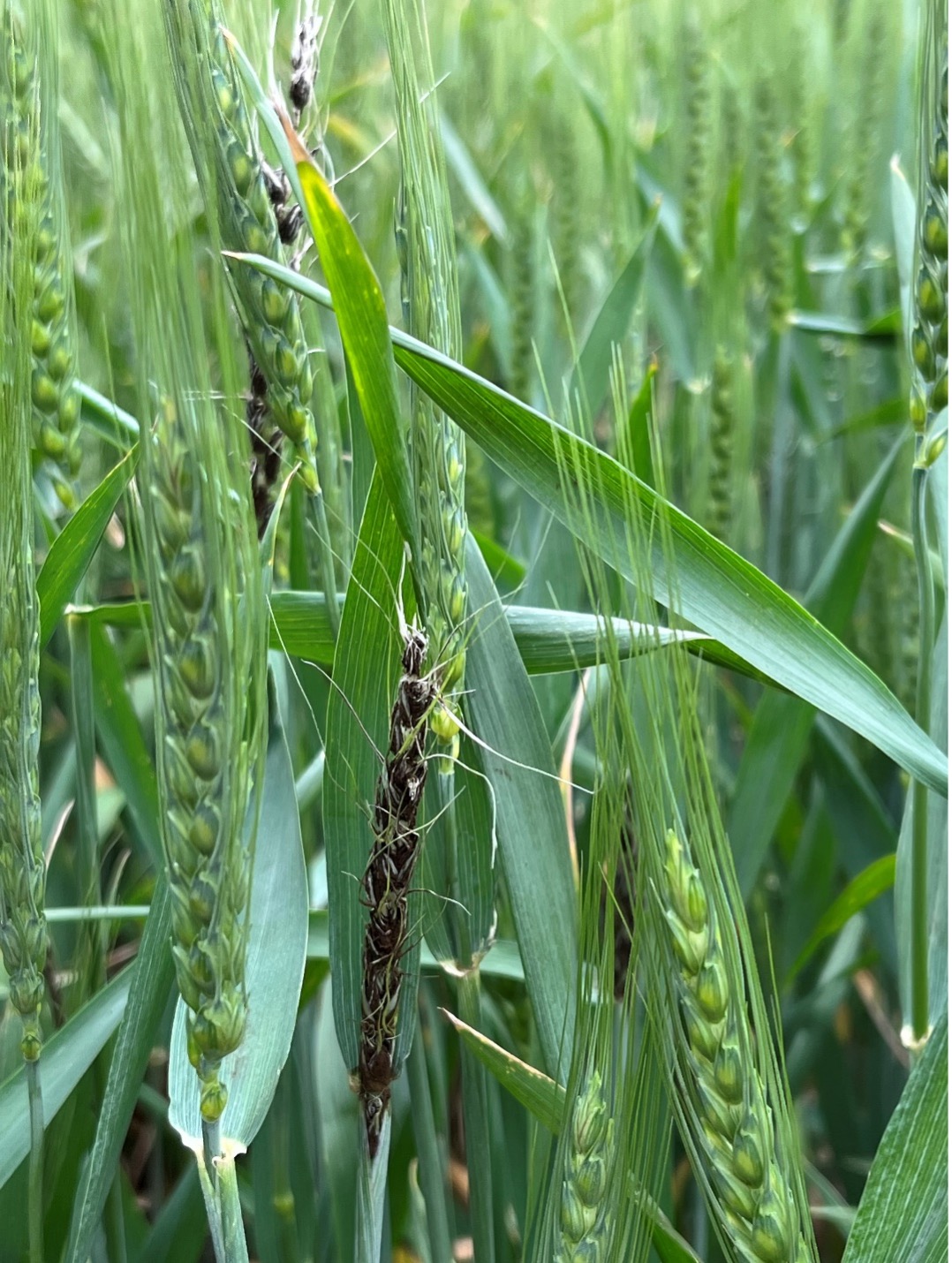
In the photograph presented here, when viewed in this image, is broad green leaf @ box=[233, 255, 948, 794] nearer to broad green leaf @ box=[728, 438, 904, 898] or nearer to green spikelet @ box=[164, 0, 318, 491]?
green spikelet @ box=[164, 0, 318, 491]

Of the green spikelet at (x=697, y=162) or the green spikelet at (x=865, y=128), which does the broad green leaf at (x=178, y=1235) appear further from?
the green spikelet at (x=865, y=128)

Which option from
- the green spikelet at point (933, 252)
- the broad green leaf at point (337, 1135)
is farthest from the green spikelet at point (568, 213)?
the broad green leaf at point (337, 1135)

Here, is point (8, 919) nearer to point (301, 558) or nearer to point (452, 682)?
point (452, 682)

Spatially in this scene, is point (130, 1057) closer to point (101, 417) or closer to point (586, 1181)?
point (586, 1181)

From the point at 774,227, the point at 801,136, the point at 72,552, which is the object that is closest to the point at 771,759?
the point at 72,552

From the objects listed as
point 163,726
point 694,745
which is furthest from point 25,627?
point 694,745

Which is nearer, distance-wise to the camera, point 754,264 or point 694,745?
point 694,745

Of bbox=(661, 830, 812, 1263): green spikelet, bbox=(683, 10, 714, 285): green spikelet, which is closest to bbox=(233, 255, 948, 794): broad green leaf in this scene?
bbox=(661, 830, 812, 1263): green spikelet
